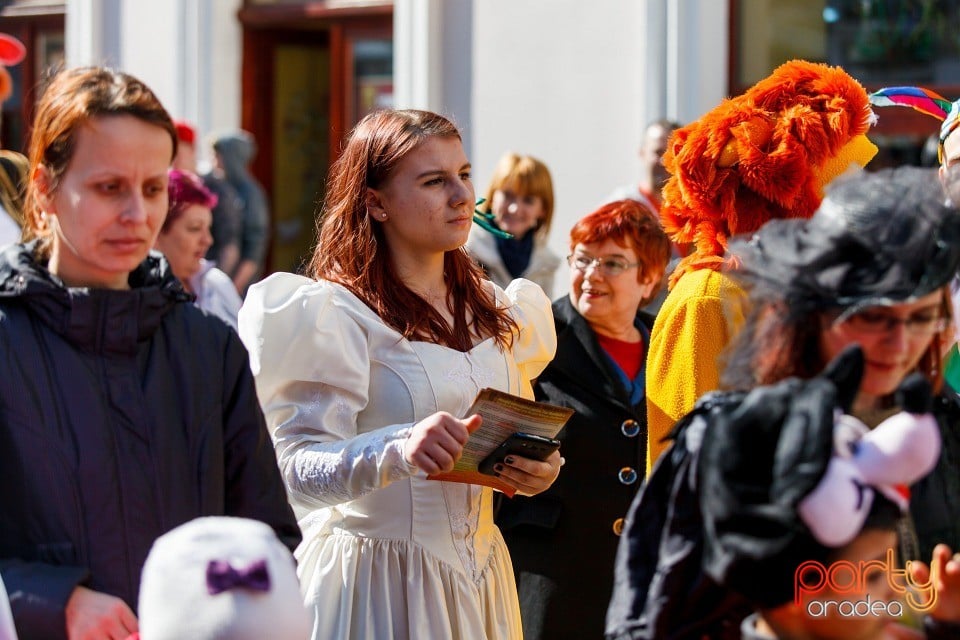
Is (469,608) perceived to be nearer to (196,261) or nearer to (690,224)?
(690,224)

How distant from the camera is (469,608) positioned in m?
3.13

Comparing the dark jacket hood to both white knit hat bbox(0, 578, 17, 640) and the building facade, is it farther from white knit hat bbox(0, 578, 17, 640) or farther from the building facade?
the building facade

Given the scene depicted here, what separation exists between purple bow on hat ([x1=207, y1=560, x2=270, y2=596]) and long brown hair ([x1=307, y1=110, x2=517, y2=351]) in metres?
1.25

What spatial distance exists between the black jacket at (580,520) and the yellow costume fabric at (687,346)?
29.8 inches

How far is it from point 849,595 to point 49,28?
8.92 metres

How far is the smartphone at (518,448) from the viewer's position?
3.02m

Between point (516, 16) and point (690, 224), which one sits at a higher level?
point (516, 16)

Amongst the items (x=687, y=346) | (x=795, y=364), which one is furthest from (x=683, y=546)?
(x=687, y=346)

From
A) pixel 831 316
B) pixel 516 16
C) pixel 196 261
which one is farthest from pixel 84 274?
pixel 516 16

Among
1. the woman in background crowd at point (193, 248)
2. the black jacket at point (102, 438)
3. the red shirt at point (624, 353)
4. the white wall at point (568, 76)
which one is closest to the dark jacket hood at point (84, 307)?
the black jacket at point (102, 438)

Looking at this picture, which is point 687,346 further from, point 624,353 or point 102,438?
point 102,438

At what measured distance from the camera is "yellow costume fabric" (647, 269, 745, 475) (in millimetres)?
3029

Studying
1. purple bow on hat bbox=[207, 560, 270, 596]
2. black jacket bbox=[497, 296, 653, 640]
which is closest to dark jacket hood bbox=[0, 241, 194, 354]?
purple bow on hat bbox=[207, 560, 270, 596]

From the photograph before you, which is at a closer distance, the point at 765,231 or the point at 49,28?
the point at 765,231
